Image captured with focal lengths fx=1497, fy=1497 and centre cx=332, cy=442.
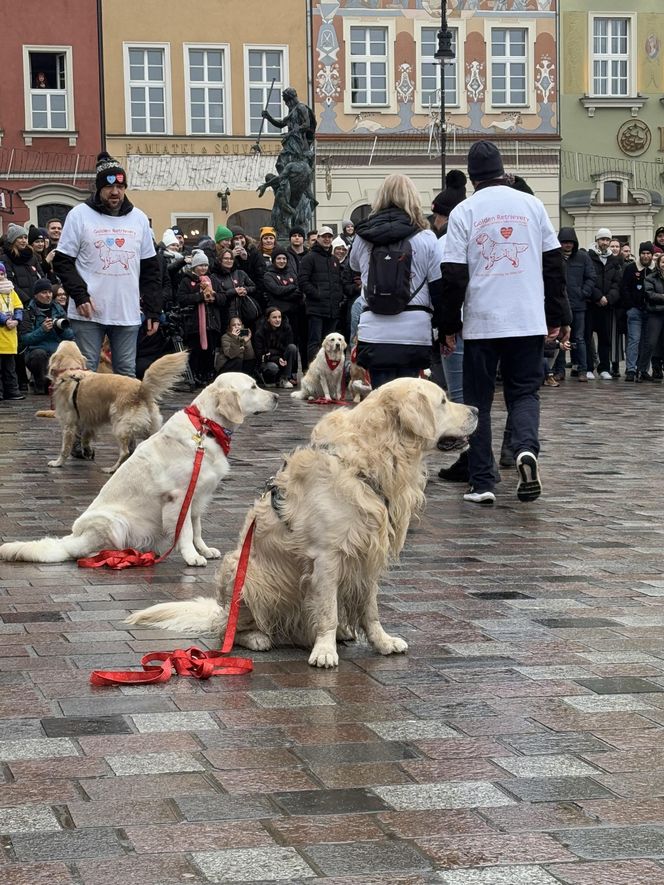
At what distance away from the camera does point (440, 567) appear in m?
7.07

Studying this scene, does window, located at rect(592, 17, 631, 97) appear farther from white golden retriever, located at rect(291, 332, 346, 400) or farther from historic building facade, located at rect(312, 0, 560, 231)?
white golden retriever, located at rect(291, 332, 346, 400)

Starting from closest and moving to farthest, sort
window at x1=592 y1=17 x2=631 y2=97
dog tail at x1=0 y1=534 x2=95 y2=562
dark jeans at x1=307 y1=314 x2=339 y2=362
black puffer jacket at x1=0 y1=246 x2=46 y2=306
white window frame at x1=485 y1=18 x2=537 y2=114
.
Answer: dog tail at x1=0 y1=534 x2=95 y2=562 → black puffer jacket at x1=0 y1=246 x2=46 y2=306 → dark jeans at x1=307 y1=314 x2=339 y2=362 → white window frame at x1=485 y1=18 x2=537 y2=114 → window at x1=592 y1=17 x2=631 y2=97

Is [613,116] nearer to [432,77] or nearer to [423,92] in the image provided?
[432,77]

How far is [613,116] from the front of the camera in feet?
137

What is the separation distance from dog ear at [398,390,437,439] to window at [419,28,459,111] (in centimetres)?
3651

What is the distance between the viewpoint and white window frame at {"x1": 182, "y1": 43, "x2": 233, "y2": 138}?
38844mm

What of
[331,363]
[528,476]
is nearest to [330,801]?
[528,476]

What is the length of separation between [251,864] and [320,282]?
56.0ft

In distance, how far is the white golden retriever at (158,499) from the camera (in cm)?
727

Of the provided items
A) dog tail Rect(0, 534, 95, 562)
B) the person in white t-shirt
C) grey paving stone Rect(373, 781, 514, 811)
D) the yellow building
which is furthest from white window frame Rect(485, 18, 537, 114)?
grey paving stone Rect(373, 781, 514, 811)

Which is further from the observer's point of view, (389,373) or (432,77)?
(432,77)

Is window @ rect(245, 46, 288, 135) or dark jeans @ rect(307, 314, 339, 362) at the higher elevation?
window @ rect(245, 46, 288, 135)

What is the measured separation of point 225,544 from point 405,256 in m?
2.22

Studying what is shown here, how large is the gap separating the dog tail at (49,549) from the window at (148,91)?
3275 centimetres
